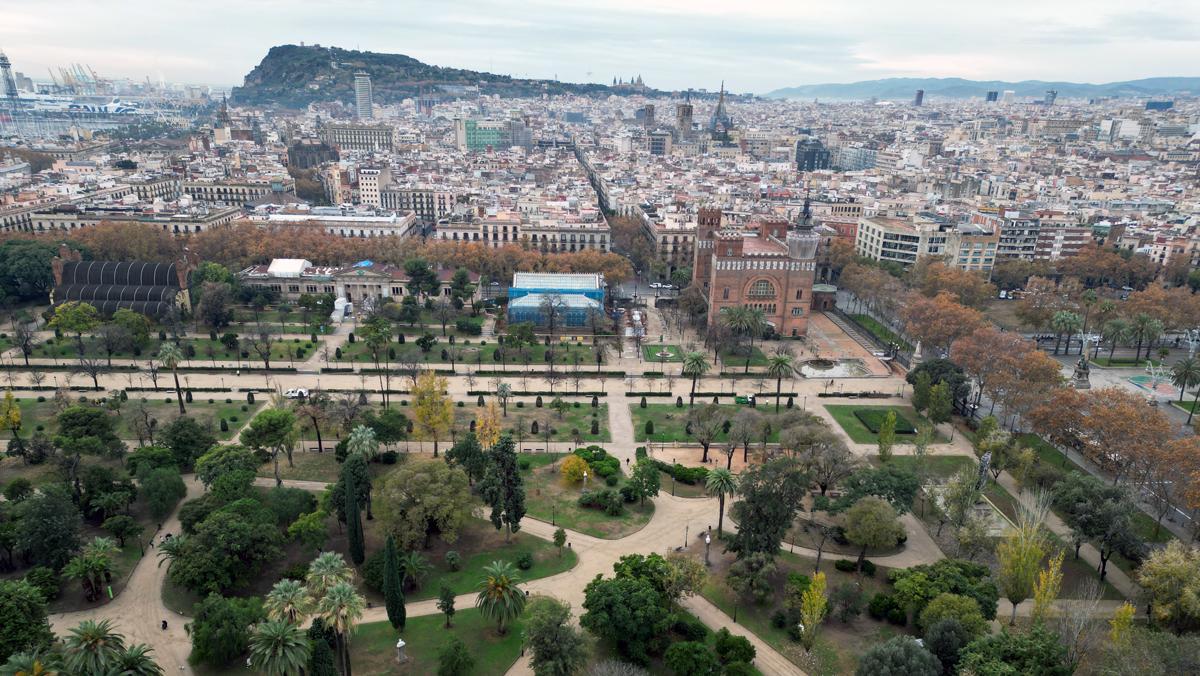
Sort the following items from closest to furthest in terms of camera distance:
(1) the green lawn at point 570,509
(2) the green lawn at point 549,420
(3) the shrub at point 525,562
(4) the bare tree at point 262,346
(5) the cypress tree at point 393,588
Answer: (5) the cypress tree at point 393,588 < (3) the shrub at point 525,562 < (1) the green lawn at point 570,509 < (2) the green lawn at point 549,420 < (4) the bare tree at point 262,346

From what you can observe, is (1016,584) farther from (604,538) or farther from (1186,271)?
(1186,271)

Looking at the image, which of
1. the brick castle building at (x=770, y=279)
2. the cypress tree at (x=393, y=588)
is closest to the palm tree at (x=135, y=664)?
the cypress tree at (x=393, y=588)

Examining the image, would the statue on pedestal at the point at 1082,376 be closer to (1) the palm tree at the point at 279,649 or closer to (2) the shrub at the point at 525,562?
(2) the shrub at the point at 525,562

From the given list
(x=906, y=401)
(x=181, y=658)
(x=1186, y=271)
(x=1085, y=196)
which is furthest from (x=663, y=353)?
(x=1085, y=196)

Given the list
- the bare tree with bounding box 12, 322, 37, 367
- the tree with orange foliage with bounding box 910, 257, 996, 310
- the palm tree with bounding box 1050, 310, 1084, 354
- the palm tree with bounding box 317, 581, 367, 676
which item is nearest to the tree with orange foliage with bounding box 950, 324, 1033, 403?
the palm tree with bounding box 1050, 310, 1084, 354

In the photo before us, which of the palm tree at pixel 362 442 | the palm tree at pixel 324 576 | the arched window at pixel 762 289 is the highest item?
the arched window at pixel 762 289

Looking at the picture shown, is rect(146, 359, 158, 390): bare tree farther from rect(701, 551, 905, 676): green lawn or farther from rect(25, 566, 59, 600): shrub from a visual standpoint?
rect(701, 551, 905, 676): green lawn
